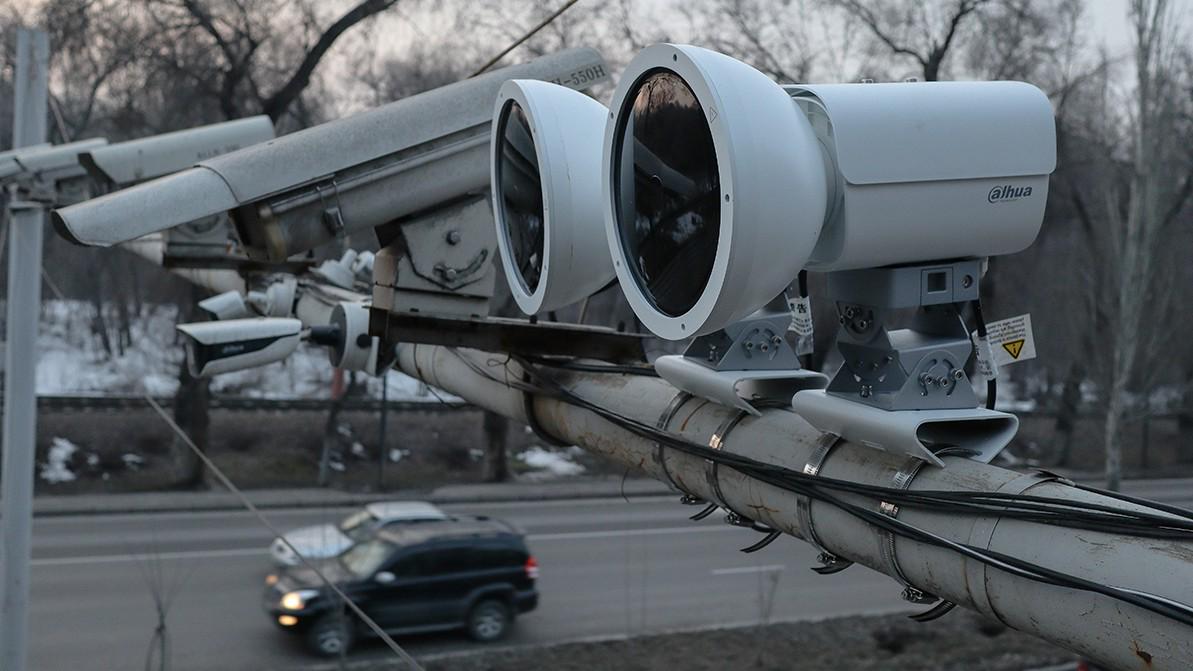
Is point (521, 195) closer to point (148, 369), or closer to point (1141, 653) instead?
point (1141, 653)

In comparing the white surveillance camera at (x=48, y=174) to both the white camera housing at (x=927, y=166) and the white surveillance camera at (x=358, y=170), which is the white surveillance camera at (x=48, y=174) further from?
the white camera housing at (x=927, y=166)

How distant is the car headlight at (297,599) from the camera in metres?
11.7

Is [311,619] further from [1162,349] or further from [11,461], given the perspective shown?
[1162,349]

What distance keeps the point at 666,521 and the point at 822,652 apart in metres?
8.23

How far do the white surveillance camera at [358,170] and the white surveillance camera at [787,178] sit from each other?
172 centimetres

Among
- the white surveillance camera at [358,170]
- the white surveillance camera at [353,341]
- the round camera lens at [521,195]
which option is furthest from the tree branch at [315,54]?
the round camera lens at [521,195]

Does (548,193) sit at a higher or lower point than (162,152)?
lower

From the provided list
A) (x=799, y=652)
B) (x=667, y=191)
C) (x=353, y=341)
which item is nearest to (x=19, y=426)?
(x=353, y=341)

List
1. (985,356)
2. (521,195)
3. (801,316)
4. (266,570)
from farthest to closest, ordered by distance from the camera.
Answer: (266,570), (521,195), (801,316), (985,356)

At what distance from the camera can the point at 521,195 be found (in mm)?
3248

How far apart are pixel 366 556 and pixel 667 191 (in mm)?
10692

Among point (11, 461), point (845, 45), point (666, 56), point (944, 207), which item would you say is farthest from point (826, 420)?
point (845, 45)

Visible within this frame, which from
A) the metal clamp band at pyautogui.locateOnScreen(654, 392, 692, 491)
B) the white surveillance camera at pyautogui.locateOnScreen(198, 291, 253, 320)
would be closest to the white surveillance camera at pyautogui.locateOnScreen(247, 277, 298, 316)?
the white surveillance camera at pyautogui.locateOnScreen(198, 291, 253, 320)

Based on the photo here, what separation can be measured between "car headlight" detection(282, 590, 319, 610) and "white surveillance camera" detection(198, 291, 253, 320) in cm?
513
